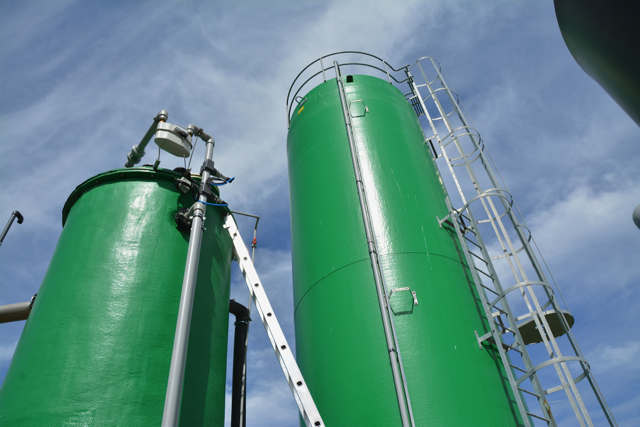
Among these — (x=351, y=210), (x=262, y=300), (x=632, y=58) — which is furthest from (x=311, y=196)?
(x=632, y=58)

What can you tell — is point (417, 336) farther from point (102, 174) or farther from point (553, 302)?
point (102, 174)

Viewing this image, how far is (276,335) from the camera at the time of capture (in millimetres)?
5738

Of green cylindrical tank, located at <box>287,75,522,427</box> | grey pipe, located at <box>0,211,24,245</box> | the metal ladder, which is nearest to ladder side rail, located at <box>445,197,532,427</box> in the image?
green cylindrical tank, located at <box>287,75,522,427</box>

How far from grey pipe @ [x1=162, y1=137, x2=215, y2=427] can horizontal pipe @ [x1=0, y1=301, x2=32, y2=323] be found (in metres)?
6.09

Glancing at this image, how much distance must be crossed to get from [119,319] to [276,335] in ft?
6.26

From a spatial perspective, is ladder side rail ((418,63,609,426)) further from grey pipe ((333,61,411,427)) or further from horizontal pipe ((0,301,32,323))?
horizontal pipe ((0,301,32,323))

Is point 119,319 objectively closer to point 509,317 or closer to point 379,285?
point 379,285

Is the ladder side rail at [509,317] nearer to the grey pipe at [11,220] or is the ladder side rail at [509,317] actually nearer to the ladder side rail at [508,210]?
the ladder side rail at [508,210]

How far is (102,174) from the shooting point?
6398mm

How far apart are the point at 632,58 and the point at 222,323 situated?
212 inches

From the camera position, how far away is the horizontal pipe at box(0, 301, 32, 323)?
9.25 m

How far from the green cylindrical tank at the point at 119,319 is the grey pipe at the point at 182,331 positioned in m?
0.48

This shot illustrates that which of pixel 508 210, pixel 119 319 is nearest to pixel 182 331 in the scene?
pixel 119 319

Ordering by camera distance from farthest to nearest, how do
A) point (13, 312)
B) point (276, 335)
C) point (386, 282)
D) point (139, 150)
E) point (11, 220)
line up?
point (11, 220) → point (13, 312) → point (139, 150) → point (386, 282) → point (276, 335)
